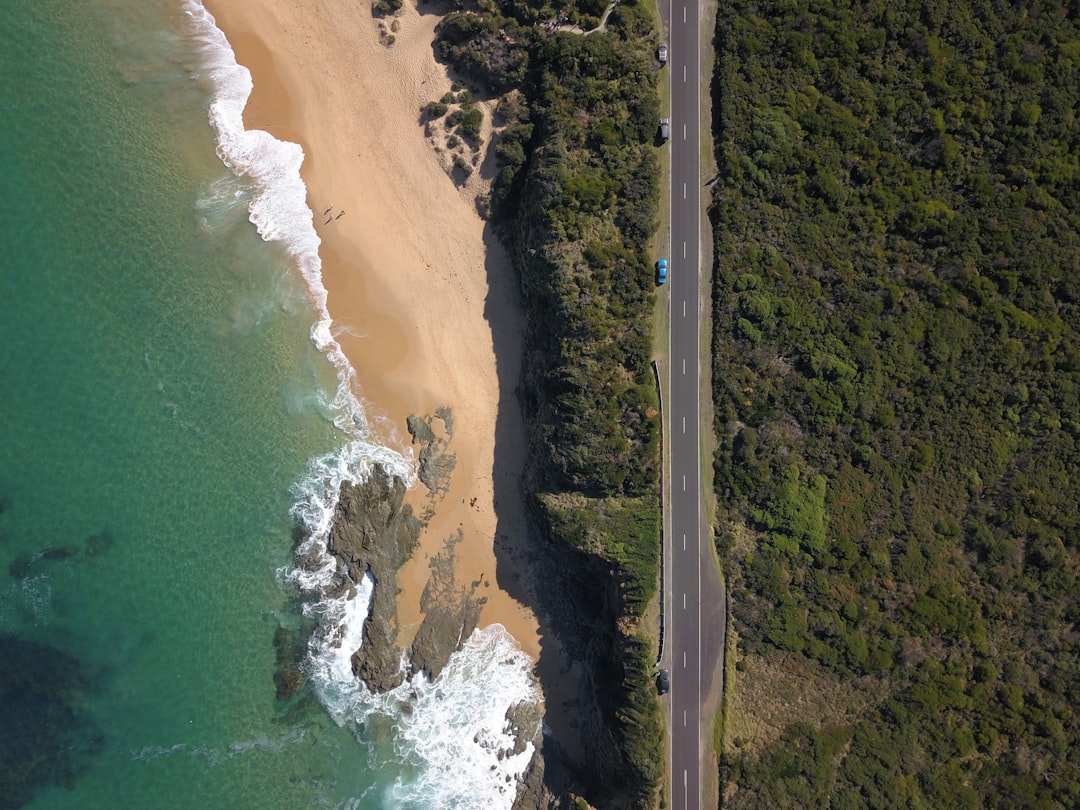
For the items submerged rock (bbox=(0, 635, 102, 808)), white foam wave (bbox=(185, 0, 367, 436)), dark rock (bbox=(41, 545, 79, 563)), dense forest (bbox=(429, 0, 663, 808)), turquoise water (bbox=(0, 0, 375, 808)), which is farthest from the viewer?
white foam wave (bbox=(185, 0, 367, 436))

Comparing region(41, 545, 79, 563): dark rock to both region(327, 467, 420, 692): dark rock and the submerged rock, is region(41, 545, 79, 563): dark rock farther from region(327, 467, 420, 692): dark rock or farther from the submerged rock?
region(327, 467, 420, 692): dark rock

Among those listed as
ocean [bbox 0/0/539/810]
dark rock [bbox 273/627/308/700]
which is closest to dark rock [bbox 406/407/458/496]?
ocean [bbox 0/0/539/810]

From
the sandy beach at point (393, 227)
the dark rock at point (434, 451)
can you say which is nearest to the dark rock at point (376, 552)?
the sandy beach at point (393, 227)

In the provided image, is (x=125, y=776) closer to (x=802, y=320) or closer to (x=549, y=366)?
(x=549, y=366)

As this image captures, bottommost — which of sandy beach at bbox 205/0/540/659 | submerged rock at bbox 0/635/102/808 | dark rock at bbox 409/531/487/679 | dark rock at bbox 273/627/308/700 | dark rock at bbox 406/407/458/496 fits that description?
submerged rock at bbox 0/635/102/808

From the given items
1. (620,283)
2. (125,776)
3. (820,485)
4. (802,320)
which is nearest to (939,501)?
(820,485)

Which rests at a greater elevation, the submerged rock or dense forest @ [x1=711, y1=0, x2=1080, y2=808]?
dense forest @ [x1=711, y1=0, x2=1080, y2=808]

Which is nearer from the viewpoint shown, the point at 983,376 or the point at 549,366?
the point at 983,376
